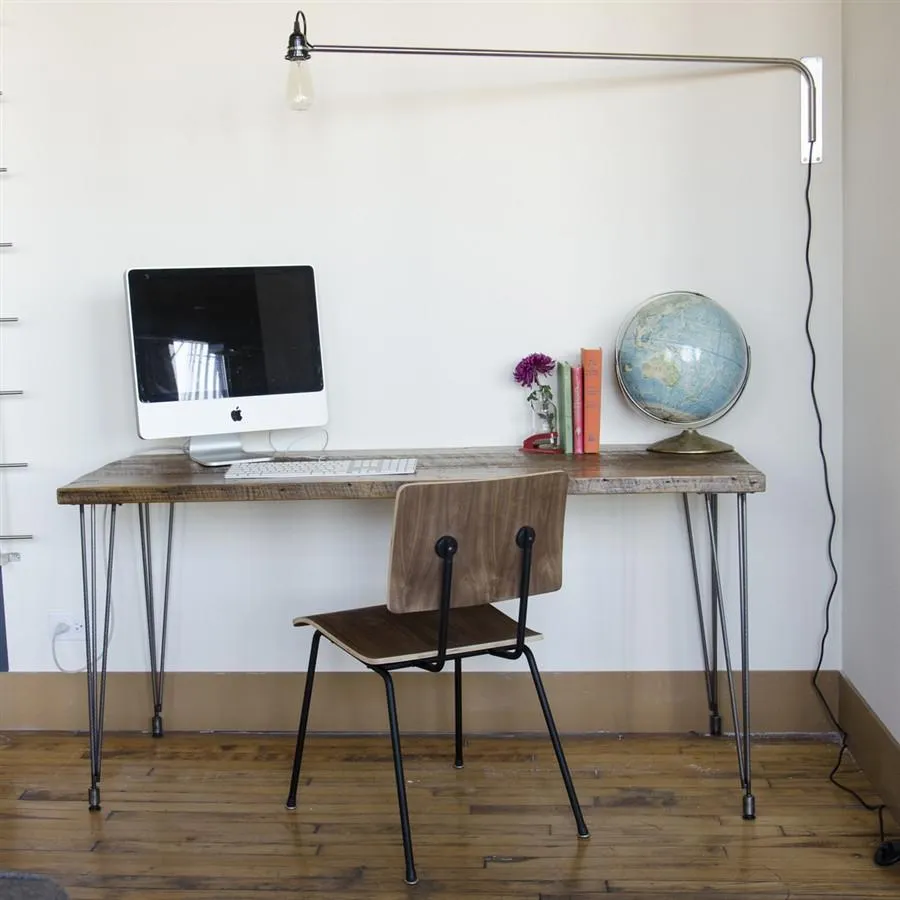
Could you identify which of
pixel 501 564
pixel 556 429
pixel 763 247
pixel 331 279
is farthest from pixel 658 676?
pixel 331 279

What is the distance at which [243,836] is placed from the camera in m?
2.47

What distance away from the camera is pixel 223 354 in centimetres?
278

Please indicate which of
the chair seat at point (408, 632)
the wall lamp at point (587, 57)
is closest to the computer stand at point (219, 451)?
the chair seat at point (408, 632)

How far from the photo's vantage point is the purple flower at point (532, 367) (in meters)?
2.88

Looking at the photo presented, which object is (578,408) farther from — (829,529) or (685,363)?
(829,529)

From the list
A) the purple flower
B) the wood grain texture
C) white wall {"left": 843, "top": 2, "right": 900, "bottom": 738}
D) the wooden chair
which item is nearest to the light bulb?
the purple flower

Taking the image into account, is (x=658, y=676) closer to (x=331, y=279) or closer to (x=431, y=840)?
(x=431, y=840)

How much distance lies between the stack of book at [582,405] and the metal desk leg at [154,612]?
1.09 metres

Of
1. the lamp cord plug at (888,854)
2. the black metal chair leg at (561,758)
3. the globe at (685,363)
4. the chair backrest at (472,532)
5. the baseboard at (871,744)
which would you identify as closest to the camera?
the chair backrest at (472,532)

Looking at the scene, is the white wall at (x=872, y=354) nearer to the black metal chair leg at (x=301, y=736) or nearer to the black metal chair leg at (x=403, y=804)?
the black metal chair leg at (x=403, y=804)

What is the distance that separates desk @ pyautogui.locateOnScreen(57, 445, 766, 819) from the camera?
2439 millimetres

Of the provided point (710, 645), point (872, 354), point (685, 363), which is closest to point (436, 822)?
point (710, 645)

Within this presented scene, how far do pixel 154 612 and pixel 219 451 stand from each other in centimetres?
57

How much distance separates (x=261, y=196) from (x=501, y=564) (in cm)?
128
